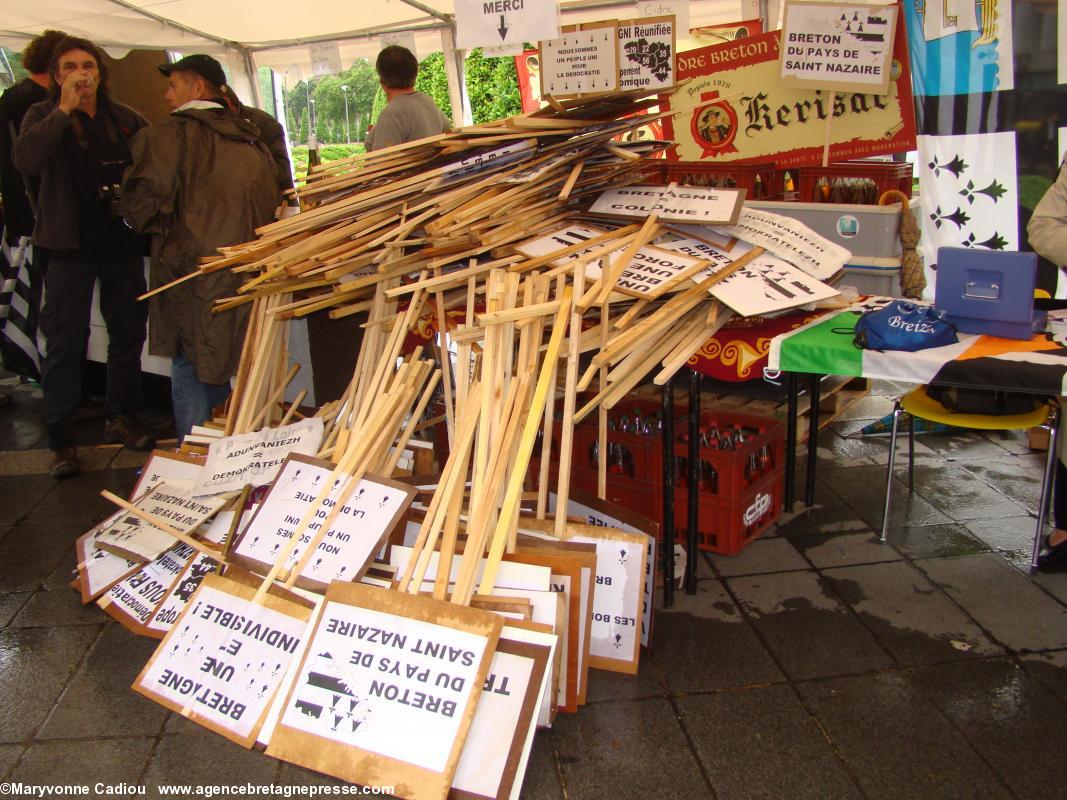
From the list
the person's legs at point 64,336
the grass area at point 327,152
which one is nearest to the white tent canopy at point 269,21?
the grass area at point 327,152

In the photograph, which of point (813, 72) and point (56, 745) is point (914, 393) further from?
point (56, 745)

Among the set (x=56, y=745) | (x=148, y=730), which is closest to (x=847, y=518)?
(x=148, y=730)

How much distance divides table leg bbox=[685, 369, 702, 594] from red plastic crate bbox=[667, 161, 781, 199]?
6.97 ft

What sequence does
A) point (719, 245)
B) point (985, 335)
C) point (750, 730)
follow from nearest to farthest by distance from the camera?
point (750, 730) < point (985, 335) < point (719, 245)

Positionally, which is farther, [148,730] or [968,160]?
[968,160]

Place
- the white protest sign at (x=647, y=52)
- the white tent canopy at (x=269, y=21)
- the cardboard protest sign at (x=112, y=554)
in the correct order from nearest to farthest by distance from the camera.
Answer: the cardboard protest sign at (x=112, y=554)
the white protest sign at (x=647, y=52)
the white tent canopy at (x=269, y=21)

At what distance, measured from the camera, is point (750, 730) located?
2660mm

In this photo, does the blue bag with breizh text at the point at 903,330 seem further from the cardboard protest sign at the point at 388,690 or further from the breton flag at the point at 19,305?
the breton flag at the point at 19,305

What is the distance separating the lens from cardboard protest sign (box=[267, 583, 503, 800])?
234 cm

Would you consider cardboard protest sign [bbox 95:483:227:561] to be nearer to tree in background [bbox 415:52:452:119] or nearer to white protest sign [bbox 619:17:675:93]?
white protest sign [bbox 619:17:675:93]

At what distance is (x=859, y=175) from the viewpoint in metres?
4.65

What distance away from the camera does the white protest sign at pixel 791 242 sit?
10.7 ft

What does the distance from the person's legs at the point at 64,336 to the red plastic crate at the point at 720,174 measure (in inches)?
133

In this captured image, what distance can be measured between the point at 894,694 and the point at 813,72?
3.41 meters
